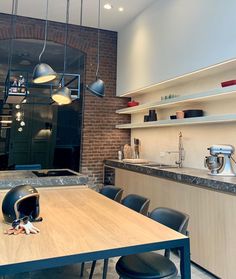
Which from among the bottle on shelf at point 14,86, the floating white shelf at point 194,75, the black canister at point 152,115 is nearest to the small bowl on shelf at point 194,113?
the floating white shelf at point 194,75

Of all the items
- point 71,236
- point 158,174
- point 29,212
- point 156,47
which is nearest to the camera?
point 71,236

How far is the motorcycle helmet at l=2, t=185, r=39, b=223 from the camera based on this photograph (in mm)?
1833

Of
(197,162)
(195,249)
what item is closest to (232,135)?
(197,162)

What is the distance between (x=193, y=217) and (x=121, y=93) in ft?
10.4

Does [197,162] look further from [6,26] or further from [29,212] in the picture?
[6,26]

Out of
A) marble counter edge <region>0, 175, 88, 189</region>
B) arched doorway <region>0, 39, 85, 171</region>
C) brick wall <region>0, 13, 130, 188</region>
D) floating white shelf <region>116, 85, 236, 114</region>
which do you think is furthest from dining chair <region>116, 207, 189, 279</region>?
arched doorway <region>0, 39, 85, 171</region>

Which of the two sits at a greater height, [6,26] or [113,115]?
[6,26]

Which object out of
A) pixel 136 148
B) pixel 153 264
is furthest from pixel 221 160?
pixel 136 148

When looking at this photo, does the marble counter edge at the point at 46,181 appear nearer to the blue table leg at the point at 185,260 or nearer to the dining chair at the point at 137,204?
the dining chair at the point at 137,204

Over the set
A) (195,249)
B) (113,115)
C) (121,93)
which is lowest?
(195,249)

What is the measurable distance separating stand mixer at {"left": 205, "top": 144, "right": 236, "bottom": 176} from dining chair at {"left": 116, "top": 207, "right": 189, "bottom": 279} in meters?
1.12

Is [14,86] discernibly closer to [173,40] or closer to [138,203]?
[138,203]

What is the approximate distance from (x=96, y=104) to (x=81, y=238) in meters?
4.26

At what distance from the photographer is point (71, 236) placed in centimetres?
159
